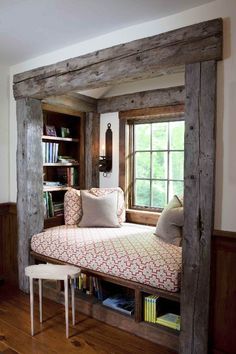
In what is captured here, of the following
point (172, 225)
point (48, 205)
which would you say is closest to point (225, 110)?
point (172, 225)

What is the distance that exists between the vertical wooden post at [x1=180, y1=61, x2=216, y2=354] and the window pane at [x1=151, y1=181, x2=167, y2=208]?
1.45m

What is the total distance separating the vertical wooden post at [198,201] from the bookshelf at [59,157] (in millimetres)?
1990

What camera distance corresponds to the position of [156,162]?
3.51 metres

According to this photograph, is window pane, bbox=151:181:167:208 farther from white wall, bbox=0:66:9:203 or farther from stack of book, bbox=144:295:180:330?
white wall, bbox=0:66:9:203

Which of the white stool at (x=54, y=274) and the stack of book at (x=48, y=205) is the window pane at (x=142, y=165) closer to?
the stack of book at (x=48, y=205)

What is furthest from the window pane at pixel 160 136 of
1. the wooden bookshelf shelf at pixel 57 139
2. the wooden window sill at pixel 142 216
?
the wooden bookshelf shelf at pixel 57 139

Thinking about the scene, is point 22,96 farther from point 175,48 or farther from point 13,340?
point 13,340

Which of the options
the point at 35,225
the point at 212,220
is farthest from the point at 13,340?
the point at 212,220

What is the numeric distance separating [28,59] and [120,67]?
1250 mm

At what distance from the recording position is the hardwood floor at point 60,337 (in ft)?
7.04

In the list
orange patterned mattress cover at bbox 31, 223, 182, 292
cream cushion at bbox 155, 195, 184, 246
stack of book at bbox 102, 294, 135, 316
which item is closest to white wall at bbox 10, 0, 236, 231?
orange patterned mattress cover at bbox 31, 223, 182, 292

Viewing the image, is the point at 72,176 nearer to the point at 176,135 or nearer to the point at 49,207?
the point at 49,207

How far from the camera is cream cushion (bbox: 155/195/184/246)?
8.60ft

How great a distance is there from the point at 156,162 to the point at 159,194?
1.25 feet
